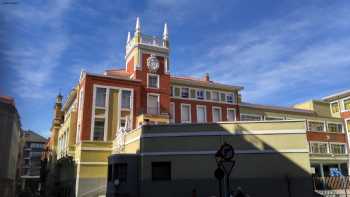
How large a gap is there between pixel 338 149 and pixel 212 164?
36358 millimetres

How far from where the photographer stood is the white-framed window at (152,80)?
43.3 m

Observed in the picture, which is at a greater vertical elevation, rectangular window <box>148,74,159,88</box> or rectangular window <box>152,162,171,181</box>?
rectangular window <box>148,74,159,88</box>

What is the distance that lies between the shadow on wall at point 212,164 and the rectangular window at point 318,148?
90.2ft

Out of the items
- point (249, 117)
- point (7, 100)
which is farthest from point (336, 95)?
point (7, 100)

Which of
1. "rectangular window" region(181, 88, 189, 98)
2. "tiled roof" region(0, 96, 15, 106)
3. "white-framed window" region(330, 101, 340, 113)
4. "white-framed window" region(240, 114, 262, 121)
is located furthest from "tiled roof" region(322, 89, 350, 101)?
"tiled roof" region(0, 96, 15, 106)

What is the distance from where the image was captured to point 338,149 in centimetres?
5572

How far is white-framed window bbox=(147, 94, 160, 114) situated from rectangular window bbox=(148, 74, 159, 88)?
4.19 ft

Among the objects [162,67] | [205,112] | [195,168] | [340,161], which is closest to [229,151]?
[195,168]

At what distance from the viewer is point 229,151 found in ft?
43.4

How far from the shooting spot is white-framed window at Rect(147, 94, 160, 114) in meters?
41.9

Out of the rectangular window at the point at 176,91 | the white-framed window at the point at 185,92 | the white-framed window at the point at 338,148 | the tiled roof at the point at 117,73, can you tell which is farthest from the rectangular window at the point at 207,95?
the white-framed window at the point at 338,148

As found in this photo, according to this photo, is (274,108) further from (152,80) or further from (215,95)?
(152,80)

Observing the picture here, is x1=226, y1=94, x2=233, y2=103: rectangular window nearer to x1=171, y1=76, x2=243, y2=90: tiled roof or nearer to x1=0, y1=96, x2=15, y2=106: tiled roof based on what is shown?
x1=171, y1=76, x2=243, y2=90: tiled roof

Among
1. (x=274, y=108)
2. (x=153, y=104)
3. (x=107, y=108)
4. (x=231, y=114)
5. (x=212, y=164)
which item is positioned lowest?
(x=212, y=164)
